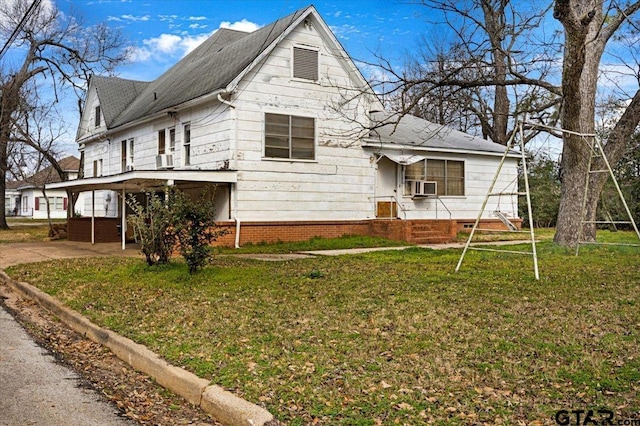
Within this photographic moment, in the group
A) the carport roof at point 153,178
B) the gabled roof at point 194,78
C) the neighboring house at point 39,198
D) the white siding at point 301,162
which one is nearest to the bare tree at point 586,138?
the white siding at point 301,162

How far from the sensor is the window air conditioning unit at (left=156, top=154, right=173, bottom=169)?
67.5 ft

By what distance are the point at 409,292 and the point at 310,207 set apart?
10.9 meters

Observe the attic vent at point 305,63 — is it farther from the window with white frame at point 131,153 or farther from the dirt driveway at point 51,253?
the window with white frame at point 131,153

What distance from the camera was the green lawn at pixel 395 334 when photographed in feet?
14.4

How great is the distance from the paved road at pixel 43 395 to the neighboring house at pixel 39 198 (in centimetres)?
5539

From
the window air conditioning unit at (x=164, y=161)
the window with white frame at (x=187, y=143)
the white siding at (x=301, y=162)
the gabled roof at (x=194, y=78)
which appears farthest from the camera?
the window air conditioning unit at (x=164, y=161)

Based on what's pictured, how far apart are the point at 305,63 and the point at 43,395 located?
15.7m

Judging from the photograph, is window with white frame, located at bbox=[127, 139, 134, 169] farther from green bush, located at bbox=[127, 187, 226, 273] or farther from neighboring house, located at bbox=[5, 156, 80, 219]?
neighboring house, located at bbox=[5, 156, 80, 219]

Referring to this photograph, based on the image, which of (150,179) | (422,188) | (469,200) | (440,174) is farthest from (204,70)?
(469,200)

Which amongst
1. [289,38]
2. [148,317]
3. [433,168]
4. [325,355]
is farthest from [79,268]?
[433,168]

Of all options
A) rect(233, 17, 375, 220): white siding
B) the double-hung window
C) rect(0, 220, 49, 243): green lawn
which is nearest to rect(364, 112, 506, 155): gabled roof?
rect(233, 17, 375, 220): white siding

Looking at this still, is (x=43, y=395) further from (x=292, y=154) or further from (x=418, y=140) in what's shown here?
(x=418, y=140)

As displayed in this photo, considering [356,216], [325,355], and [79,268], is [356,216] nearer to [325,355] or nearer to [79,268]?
[79,268]

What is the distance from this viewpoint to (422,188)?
22.0 metres
